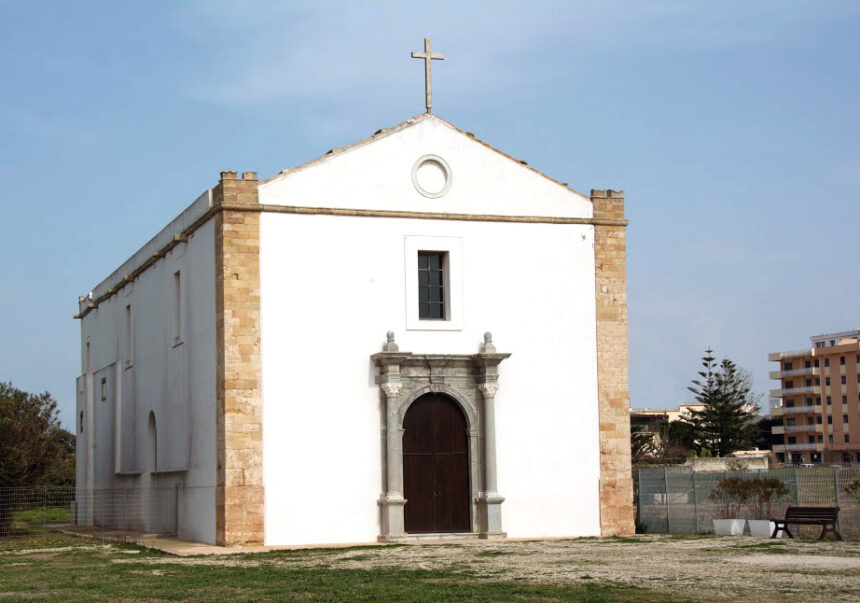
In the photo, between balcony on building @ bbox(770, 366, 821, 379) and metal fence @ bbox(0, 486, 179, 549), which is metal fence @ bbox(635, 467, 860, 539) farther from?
balcony on building @ bbox(770, 366, 821, 379)

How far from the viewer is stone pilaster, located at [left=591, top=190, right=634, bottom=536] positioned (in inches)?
984

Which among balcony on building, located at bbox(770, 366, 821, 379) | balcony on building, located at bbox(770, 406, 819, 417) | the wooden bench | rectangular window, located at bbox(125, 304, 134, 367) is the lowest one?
the wooden bench

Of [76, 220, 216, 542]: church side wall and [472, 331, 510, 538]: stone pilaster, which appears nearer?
[472, 331, 510, 538]: stone pilaster

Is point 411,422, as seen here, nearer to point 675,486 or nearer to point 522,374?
point 522,374

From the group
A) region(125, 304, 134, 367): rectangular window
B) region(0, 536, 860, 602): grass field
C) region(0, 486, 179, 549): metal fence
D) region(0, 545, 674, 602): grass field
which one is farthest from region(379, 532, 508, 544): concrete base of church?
region(125, 304, 134, 367): rectangular window

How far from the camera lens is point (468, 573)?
1623 centimetres

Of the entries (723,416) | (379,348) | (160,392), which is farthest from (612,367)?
(723,416)

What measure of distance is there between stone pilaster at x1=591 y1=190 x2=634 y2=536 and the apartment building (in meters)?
75.8

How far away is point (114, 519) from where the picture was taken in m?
31.4

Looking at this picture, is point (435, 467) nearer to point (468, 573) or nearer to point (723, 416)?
point (468, 573)

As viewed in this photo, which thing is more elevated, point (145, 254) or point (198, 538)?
point (145, 254)

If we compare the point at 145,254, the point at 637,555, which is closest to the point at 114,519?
the point at 145,254

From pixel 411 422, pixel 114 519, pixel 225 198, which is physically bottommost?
pixel 114 519

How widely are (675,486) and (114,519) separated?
14.0 metres
